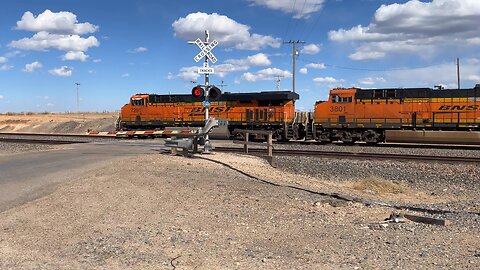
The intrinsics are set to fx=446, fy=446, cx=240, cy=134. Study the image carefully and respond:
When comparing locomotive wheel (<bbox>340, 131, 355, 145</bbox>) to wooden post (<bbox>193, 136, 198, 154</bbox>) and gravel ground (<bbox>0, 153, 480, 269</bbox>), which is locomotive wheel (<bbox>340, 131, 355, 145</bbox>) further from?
gravel ground (<bbox>0, 153, 480, 269</bbox>)

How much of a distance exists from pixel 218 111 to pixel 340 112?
9.29 meters

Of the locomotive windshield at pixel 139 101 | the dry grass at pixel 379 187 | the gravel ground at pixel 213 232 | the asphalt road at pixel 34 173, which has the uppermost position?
the locomotive windshield at pixel 139 101

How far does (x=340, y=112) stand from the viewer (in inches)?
1098

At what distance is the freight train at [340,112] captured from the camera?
2575 cm

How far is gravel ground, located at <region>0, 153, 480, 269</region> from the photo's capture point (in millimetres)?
5094

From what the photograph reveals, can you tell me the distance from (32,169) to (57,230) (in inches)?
256

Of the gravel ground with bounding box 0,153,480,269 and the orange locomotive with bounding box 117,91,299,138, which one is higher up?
the orange locomotive with bounding box 117,91,299,138

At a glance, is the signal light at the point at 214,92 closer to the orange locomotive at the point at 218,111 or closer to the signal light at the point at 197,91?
the signal light at the point at 197,91

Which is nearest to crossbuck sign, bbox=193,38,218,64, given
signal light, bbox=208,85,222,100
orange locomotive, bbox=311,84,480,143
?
signal light, bbox=208,85,222,100

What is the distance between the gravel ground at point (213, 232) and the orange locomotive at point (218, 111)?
70.5ft

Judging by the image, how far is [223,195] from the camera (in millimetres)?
8617

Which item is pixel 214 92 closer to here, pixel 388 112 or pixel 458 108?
pixel 388 112

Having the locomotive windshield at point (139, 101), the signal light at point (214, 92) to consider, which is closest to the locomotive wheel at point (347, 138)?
the signal light at point (214, 92)

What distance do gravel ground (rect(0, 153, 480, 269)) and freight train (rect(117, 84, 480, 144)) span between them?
16.1m
